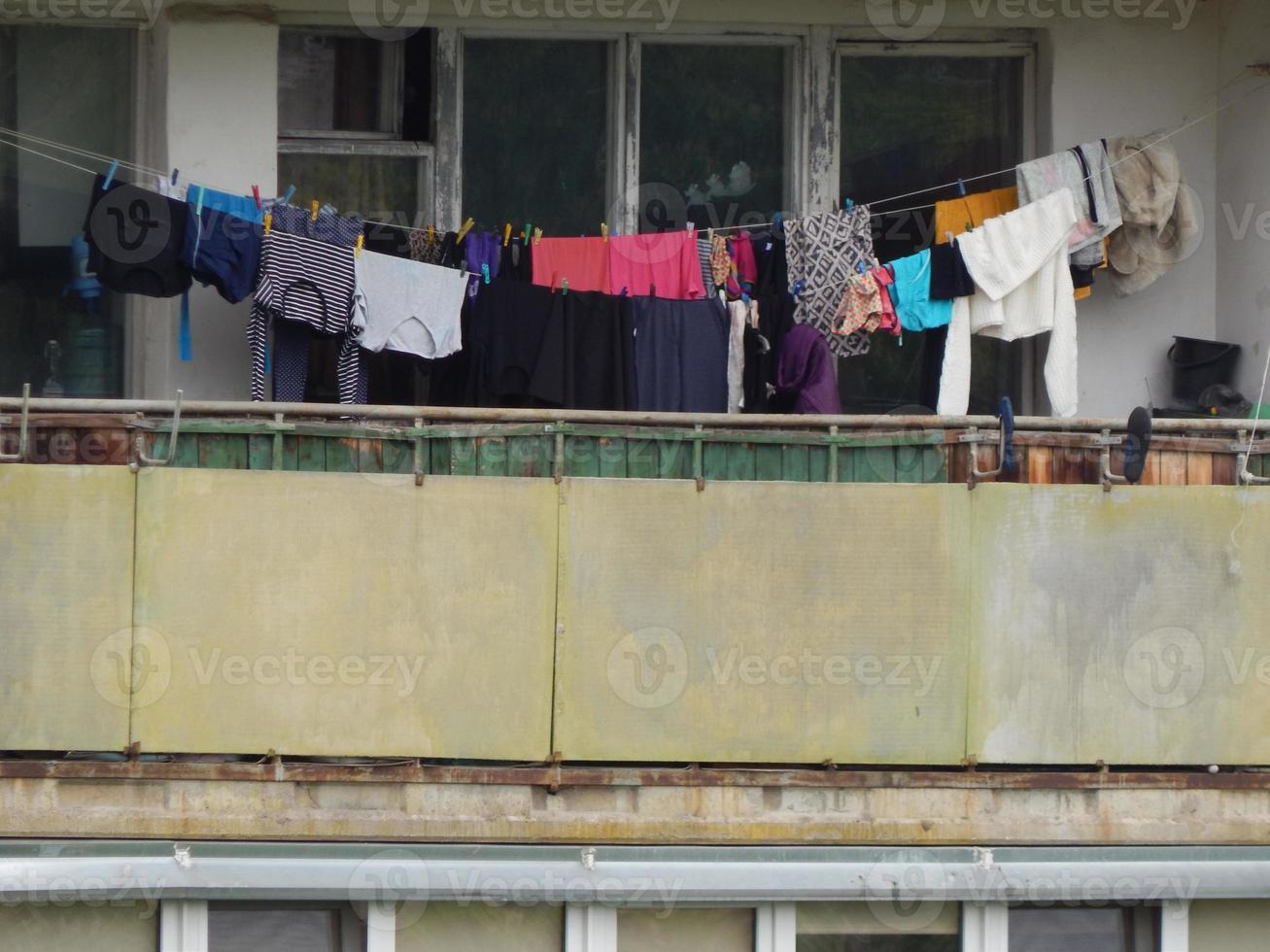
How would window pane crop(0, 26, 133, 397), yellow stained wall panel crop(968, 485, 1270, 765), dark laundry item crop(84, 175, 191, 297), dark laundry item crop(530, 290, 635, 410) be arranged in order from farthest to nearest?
window pane crop(0, 26, 133, 397) < dark laundry item crop(530, 290, 635, 410) < dark laundry item crop(84, 175, 191, 297) < yellow stained wall panel crop(968, 485, 1270, 765)

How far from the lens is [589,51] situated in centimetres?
938

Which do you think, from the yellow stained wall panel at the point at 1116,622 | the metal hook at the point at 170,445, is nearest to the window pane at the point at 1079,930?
the yellow stained wall panel at the point at 1116,622

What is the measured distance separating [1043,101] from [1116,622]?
3382 millimetres

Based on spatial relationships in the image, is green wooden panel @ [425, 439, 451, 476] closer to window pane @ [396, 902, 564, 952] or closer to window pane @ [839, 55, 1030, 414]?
window pane @ [396, 902, 564, 952]

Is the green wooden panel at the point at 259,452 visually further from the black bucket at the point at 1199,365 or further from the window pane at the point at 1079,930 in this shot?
the black bucket at the point at 1199,365

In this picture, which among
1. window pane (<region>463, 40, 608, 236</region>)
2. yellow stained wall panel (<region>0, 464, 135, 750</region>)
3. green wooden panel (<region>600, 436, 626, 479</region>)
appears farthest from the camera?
window pane (<region>463, 40, 608, 236</region>)

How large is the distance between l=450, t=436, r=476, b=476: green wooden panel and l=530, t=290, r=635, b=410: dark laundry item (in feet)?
3.59

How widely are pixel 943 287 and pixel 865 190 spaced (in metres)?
1.11

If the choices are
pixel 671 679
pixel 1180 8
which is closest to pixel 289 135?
pixel 671 679

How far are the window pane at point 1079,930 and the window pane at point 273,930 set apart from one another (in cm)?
296

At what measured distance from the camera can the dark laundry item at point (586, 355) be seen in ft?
27.7

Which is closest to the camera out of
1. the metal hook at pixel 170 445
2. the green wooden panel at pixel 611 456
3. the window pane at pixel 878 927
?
the metal hook at pixel 170 445

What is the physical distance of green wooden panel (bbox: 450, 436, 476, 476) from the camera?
24.2 ft

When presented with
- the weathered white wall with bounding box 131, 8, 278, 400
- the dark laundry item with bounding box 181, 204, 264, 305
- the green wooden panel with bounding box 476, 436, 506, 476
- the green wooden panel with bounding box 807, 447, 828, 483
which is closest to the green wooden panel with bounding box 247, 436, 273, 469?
the green wooden panel with bounding box 476, 436, 506, 476
